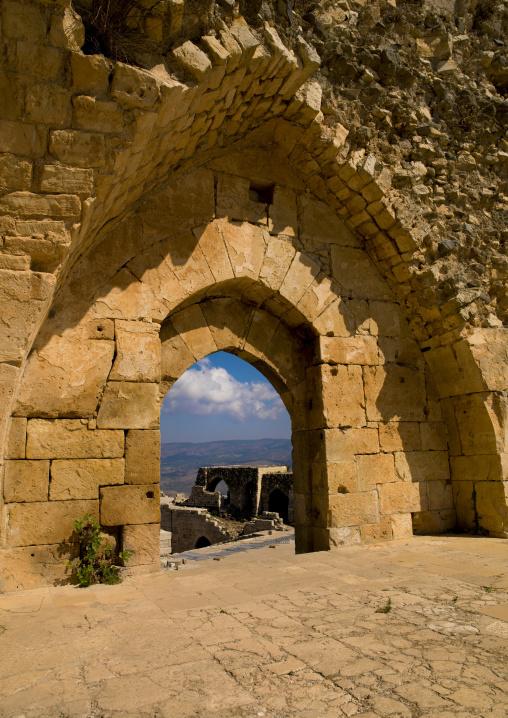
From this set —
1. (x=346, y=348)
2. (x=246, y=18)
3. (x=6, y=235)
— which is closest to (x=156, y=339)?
(x=6, y=235)

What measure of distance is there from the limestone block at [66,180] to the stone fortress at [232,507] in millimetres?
15276

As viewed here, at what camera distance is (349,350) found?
5855 millimetres

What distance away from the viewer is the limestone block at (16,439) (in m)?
4.06

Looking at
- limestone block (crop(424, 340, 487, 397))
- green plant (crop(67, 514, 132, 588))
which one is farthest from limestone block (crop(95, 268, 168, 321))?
limestone block (crop(424, 340, 487, 397))

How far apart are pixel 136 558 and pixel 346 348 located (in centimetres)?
317

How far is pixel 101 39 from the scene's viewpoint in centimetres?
344

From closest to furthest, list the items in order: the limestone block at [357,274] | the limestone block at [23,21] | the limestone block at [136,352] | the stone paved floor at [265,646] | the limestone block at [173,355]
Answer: the stone paved floor at [265,646] → the limestone block at [23,21] → the limestone block at [136,352] → the limestone block at [173,355] → the limestone block at [357,274]

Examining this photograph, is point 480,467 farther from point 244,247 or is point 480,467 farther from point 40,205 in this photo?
point 40,205

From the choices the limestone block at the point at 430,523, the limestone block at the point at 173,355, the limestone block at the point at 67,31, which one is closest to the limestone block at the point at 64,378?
the limestone block at the point at 173,355

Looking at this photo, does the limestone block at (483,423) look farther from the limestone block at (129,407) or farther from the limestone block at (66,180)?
the limestone block at (66,180)

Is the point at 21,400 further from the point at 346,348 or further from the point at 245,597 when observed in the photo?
the point at 346,348

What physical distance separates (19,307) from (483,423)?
502 centimetres

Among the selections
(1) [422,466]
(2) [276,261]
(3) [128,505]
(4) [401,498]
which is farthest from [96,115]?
(1) [422,466]

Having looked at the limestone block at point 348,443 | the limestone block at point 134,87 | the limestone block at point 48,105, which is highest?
the limestone block at point 134,87
